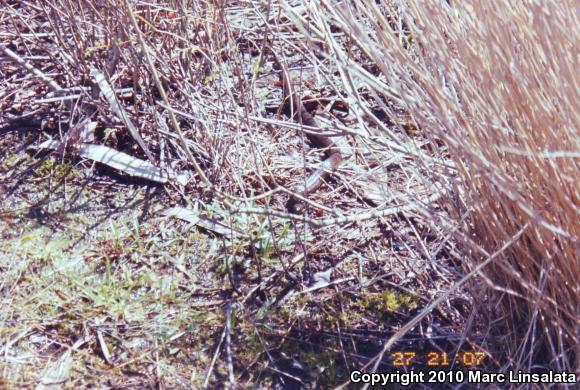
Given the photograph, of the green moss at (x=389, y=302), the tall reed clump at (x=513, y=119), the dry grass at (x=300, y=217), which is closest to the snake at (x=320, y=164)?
the dry grass at (x=300, y=217)

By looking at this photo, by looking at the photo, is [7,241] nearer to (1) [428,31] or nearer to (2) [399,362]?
(2) [399,362]

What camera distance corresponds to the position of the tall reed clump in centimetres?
165

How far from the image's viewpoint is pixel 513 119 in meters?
1.74

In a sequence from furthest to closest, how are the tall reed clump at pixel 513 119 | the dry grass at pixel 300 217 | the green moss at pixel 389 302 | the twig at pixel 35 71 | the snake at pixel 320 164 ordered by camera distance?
the twig at pixel 35 71
the snake at pixel 320 164
the green moss at pixel 389 302
the dry grass at pixel 300 217
the tall reed clump at pixel 513 119

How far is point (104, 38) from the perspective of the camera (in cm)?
315

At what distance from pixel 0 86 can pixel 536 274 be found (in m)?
2.34

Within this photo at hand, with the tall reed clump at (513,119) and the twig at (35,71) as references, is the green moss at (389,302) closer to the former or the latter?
the tall reed clump at (513,119)

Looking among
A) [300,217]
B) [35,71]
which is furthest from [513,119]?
[35,71]

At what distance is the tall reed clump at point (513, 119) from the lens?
1646mm

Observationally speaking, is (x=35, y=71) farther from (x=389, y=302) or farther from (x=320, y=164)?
(x=389, y=302)

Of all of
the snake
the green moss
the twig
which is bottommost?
the green moss

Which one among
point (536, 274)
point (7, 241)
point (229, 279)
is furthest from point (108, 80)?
point (536, 274)

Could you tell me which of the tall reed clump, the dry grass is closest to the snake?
the dry grass

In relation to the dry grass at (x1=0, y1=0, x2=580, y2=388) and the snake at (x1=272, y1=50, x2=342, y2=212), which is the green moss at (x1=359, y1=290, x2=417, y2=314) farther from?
the snake at (x1=272, y1=50, x2=342, y2=212)
